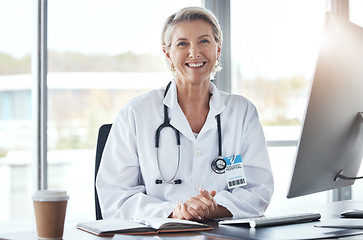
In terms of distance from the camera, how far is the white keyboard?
1.43m

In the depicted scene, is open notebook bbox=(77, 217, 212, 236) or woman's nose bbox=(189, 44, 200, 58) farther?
woman's nose bbox=(189, 44, 200, 58)

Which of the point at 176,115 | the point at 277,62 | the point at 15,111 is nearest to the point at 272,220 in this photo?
the point at 176,115

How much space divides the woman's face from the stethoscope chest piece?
0.39m

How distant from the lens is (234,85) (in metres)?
3.73

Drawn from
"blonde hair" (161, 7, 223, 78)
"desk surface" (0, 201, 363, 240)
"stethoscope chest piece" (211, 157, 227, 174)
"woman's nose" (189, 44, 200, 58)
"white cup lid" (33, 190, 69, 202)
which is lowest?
"desk surface" (0, 201, 363, 240)

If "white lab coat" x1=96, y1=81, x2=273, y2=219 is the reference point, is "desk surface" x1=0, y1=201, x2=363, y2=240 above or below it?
below

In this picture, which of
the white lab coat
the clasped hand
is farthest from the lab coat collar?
the clasped hand

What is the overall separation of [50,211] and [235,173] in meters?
0.91

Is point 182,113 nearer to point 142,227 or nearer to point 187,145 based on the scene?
point 187,145

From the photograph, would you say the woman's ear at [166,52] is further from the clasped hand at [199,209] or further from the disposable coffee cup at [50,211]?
the disposable coffee cup at [50,211]

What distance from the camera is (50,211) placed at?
127cm

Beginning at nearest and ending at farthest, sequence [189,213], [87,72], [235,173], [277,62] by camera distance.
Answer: [189,213]
[235,173]
[87,72]
[277,62]

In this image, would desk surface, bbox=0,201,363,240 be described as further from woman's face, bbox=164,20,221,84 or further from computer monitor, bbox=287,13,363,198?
woman's face, bbox=164,20,221,84

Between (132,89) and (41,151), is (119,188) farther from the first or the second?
(132,89)
